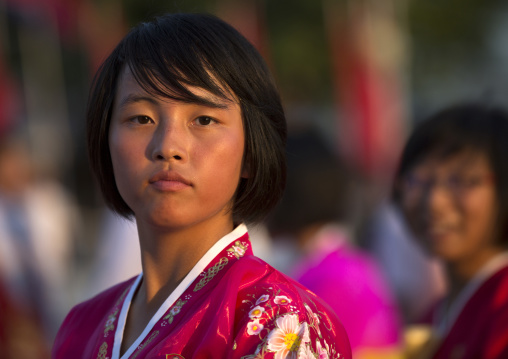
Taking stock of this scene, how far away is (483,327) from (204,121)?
1297 millimetres

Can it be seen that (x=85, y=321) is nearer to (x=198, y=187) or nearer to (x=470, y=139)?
(x=198, y=187)

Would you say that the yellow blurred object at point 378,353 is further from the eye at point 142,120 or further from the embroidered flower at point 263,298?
the eye at point 142,120

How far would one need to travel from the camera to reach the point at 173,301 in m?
1.65

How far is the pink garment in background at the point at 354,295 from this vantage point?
115 inches

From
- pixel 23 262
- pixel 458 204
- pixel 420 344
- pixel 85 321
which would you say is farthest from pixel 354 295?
pixel 23 262

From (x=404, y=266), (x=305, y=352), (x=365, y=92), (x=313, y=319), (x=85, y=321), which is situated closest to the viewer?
(x=305, y=352)

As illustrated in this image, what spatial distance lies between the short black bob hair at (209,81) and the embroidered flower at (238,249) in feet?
0.34

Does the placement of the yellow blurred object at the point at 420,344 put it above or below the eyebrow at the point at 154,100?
below

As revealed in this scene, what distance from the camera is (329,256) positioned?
3.26 metres

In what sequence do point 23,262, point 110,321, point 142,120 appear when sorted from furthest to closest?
1. point 23,262
2. point 110,321
3. point 142,120

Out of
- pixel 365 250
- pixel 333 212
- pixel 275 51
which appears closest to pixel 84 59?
pixel 275 51

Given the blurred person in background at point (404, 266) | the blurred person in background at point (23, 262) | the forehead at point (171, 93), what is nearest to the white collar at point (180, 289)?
the forehead at point (171, 93)

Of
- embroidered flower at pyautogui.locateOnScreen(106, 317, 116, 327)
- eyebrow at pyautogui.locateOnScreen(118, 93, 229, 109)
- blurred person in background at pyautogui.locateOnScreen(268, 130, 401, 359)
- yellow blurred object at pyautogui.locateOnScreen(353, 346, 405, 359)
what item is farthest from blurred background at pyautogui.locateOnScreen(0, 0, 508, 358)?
yellow blurred object at pyautogui.locateOnScreen(353, 346, 405, 359)

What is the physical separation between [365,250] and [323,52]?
1264 centimetres
